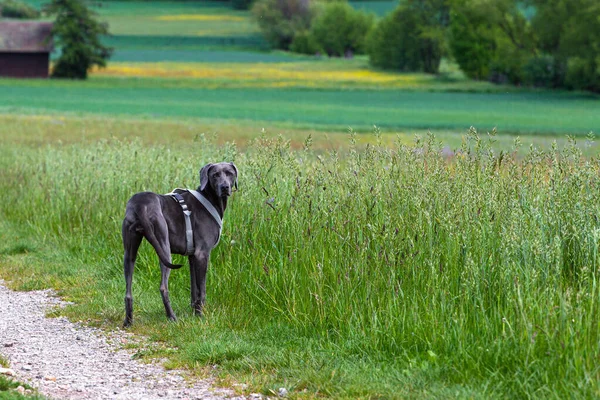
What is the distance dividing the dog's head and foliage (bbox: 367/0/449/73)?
3265 inches

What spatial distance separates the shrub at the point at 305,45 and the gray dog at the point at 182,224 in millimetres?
100105

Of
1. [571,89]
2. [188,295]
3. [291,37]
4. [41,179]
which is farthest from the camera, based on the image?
[291,37]

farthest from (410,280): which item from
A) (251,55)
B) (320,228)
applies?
(251,55)

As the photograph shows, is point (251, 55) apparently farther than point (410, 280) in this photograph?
Yes

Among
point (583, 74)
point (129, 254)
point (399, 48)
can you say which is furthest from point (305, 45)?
point (129, 254)

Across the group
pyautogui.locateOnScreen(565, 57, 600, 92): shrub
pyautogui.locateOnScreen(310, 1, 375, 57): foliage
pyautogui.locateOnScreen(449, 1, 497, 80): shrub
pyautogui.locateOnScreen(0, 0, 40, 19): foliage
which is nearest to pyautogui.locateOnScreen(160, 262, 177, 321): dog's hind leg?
pyautogui.locateOnScreen(565, 57, 600, 92): shrub

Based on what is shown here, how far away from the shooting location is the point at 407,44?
92.2 meters

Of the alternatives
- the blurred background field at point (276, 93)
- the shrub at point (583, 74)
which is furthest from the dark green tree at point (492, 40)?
the shrub at point (583, 74)

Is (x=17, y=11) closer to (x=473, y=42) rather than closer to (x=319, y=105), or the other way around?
(x=473, y=42)

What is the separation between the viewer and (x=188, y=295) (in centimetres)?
964

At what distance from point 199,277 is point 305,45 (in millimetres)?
101393

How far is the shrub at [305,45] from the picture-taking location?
4235 inches

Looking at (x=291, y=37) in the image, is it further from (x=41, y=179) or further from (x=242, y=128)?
(x=41, y=179)

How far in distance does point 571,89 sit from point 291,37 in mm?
53490
